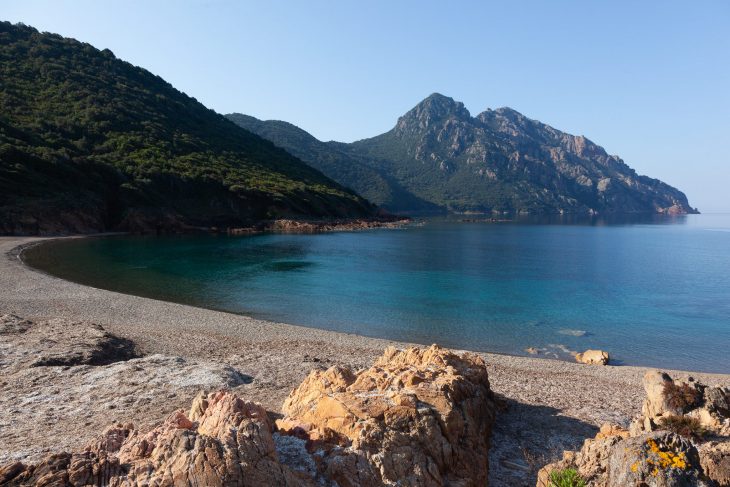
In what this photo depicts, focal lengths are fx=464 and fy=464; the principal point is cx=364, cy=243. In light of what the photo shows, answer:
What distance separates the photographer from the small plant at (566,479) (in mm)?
5934

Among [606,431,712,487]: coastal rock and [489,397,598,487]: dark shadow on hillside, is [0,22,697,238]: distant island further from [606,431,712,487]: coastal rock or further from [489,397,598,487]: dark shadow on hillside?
[606,431,712,487]: coastal rock

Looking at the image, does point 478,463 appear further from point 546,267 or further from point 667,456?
point 546,267

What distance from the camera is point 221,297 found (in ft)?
96.7

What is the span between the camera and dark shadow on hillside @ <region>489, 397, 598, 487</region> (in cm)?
857

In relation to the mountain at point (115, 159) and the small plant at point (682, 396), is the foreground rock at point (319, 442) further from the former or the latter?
the mountain at point (115, 159)

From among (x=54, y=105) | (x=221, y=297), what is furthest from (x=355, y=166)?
(x=221, y=297)

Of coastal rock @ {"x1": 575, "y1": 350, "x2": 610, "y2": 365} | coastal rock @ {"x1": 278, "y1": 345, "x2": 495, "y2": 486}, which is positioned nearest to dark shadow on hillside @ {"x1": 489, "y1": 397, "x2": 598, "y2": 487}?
coastal rock @ {"x1": 278, "y1": 345, "x2": 495, "y2": 486}

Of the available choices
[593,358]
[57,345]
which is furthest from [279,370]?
[593,358]

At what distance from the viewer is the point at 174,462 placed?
5.07m

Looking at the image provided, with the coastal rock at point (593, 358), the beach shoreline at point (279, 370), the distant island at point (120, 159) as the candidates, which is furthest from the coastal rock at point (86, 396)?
the distant island at point (120, 159)

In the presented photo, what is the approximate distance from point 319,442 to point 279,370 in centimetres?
800

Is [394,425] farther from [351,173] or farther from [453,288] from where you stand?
[351,173]

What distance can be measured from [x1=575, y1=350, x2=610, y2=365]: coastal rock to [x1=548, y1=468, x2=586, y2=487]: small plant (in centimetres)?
1430

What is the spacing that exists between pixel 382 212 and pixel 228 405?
358ft
